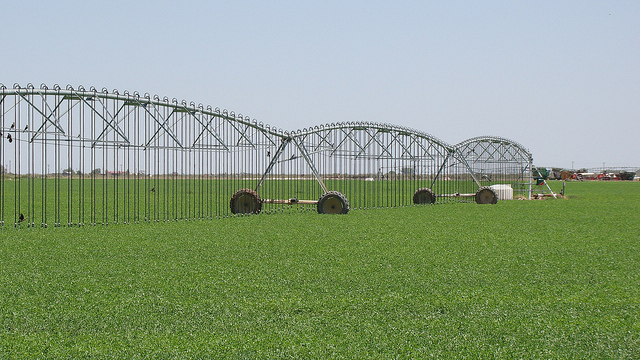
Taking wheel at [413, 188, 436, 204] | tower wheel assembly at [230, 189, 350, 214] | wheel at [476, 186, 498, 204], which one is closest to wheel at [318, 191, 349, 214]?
tower wheel assembly at [230, 189, 350, 214]

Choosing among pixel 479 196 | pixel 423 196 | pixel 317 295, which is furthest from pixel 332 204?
pixel 317 295

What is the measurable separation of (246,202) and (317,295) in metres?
10.0

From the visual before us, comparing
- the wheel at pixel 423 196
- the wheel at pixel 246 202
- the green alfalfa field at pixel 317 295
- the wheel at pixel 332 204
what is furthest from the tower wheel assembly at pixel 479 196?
the green alfalfa field at pixel 317 295

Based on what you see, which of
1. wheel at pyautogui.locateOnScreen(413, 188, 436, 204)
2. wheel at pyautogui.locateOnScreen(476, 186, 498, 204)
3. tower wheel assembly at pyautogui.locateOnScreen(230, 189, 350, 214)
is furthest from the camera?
wheel at pyautogui.locateOnScreen(476, 186, 498, 204)

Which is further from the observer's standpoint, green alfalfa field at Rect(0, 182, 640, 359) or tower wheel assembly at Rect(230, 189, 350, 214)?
tower wheel assembly at Rect(230, 189, 350, 214)

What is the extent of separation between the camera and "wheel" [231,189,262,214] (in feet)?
51.5

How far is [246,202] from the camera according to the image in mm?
15836

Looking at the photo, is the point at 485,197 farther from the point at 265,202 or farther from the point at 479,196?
the point at 265,202

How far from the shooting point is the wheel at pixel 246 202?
15.7m

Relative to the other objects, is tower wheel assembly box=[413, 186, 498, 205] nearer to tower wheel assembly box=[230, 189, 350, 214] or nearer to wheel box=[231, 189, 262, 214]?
tower wheel assembly box=[230, 189, 350, 214]

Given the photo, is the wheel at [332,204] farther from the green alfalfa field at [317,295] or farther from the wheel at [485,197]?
the wheel at [485,197]

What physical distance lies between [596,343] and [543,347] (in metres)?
0.51

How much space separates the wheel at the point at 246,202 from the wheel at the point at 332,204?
1762 mm

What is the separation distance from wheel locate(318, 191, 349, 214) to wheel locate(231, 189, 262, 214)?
5.78 ft
